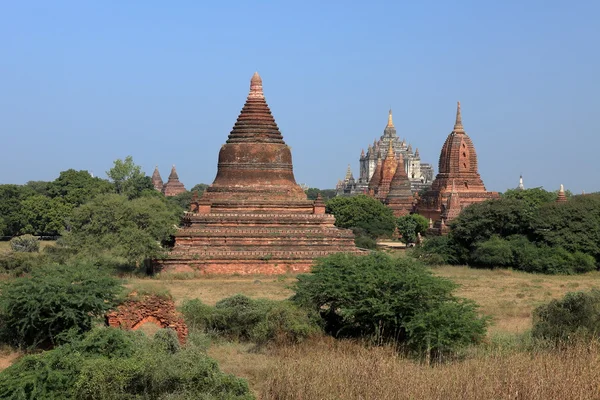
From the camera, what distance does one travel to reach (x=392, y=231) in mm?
62062

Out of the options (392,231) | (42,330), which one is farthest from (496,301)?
(392,231)

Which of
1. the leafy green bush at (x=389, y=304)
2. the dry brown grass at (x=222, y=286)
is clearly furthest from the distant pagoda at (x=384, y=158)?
the leafy green bush at (x=389, y=304)

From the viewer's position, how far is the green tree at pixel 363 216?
60156 millimetres

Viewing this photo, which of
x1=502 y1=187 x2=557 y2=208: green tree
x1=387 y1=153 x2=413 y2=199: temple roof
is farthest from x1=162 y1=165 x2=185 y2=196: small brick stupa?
x1=502 y1=187 x2=557 y2=208: green tree

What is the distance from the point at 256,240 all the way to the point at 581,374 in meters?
21.0

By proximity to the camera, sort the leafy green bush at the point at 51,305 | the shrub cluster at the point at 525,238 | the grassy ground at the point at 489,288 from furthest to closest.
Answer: the shrub cluster at the point at 525,238
the grassy ground at the point at 489,288
the leafy green bush at the point at 51,305

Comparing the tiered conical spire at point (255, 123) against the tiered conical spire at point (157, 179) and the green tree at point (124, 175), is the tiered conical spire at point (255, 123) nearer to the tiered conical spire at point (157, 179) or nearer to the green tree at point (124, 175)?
the green tree at point (124, 175)

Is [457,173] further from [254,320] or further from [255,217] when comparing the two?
[254,320]

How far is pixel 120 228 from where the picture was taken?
110ft

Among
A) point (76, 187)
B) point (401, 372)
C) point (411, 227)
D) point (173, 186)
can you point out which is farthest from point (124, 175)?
point (401, 372)

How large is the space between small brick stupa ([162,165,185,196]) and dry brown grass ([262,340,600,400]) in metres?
86.9

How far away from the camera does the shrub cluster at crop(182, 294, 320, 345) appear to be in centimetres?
1722

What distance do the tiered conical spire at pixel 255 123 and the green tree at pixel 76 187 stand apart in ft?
75.3

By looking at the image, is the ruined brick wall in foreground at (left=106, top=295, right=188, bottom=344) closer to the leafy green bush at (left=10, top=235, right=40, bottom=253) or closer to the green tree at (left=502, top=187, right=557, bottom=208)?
the leafy green bush at (left=10, top=235, right=40, bottom=253)
